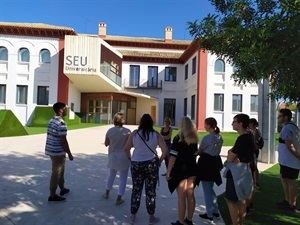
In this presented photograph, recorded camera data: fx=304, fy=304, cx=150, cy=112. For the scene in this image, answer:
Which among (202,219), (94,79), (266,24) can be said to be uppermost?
(94,79)

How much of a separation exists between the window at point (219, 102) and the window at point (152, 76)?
9347 mm

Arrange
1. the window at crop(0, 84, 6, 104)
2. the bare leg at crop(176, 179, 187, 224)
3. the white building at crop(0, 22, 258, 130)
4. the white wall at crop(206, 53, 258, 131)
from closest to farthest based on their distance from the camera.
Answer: the bare leg at crop(176, 179, 187, 224) < the white building at crop(0, 22, 258, 130) < the white wall at crop(206, 53, 258, 131) < the window at crop(0, 84, 6, 104)

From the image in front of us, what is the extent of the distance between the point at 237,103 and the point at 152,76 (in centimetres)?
1109

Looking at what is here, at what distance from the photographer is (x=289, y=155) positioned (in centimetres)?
532

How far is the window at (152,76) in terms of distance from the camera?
35.7 metres

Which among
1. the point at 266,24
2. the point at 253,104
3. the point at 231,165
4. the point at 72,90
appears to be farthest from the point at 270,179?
the point at 72,90

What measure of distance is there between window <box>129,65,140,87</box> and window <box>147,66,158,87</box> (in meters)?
1.31

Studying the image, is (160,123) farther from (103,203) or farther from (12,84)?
(103,203)

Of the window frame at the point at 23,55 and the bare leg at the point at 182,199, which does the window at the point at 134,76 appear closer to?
the window frame at the point at 23,55

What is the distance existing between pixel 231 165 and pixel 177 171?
79 cm

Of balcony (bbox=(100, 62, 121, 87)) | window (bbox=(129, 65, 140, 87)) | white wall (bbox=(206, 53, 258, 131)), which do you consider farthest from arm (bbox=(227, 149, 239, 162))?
window (bbox=(129, 65, 140, 87))

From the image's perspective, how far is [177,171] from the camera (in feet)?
14.5

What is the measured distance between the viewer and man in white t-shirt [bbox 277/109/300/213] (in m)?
5.13

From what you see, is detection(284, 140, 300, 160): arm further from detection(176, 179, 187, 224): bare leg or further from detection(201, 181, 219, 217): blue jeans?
detection(176, 179, 187, 224): bare leg
